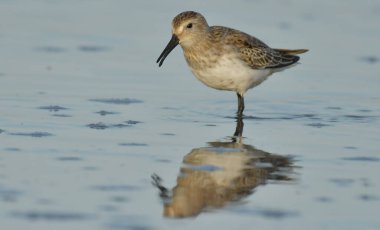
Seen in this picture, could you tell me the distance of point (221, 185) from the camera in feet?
24.3

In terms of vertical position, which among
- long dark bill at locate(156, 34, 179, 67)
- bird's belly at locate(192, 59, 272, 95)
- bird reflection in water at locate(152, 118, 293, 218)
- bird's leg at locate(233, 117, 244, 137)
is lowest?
bird reflection in water at locate(152, 118, 293, 218)

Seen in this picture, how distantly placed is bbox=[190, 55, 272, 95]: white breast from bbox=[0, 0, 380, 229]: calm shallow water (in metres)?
0.27

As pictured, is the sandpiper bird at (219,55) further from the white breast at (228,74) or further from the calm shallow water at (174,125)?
the calm shallow water at (174,125)

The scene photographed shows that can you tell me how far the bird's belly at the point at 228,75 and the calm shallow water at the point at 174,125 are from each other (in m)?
0.27

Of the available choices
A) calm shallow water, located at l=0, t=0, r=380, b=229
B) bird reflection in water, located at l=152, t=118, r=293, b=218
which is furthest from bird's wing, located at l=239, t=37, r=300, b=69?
bird reflection in water, located at l=152, t=118, r=293, b=218

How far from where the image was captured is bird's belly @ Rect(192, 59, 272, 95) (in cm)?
1008

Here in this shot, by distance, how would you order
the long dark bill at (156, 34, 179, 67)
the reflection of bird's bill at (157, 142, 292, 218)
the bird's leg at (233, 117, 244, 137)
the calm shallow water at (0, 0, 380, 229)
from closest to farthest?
the calm shallow water at (0, 0, 380, 229), the reflection of bird's bill at (157, 142, 292, 218), the bird's leg at (233, 117, 244, 137), the long dark bill at (156, 34, 179, 67)

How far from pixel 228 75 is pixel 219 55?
0.22m

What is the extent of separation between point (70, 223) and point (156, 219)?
54 cm

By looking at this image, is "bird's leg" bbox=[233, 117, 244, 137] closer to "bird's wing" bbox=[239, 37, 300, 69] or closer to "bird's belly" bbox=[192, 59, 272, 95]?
"bird's belly" bbox=[192, 59, 272, 95]

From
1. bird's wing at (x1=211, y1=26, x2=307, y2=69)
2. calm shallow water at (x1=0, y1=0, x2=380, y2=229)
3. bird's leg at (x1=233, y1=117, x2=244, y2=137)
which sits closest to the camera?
calm shallow water at (x1=0, y1=0, x2=380, y2=229)

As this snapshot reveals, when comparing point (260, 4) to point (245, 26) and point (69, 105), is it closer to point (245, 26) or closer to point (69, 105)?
point (245, 26)

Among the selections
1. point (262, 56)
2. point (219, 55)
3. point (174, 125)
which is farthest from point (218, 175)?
point (262, 56)

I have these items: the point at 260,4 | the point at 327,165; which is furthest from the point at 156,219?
the point at 260,4
